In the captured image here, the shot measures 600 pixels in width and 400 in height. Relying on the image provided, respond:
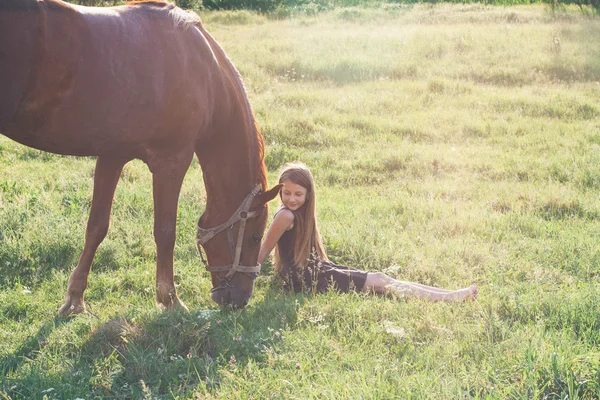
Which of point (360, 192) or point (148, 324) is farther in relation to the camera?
point (360, 192)

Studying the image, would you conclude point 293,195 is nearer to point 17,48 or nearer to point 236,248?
point 236,248

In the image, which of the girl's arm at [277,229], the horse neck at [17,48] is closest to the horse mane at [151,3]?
the horse neck at [17,48]

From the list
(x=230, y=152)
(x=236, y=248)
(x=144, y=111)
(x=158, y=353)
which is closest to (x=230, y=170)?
(x=230, y=152)

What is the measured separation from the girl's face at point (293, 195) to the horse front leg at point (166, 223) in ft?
2.59

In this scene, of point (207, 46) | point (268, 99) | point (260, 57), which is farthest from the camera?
point (260, 57)

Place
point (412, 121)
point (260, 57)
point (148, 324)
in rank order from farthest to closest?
point (260, 57)
point (412, 121)
point (148, 324)

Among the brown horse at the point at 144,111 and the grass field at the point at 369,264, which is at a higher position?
the brown horse at the point at 144,111

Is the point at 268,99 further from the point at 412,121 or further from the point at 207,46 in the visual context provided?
the point at 207,46

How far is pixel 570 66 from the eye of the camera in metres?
11.7

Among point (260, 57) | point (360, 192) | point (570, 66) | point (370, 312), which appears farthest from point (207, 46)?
point (570, 66)

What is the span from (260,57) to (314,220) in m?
9.13

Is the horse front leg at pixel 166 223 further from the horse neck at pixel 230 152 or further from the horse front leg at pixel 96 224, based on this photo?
the horse front leg at pixel 96 224

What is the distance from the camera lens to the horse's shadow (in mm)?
2893

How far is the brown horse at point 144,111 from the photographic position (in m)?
3.14
